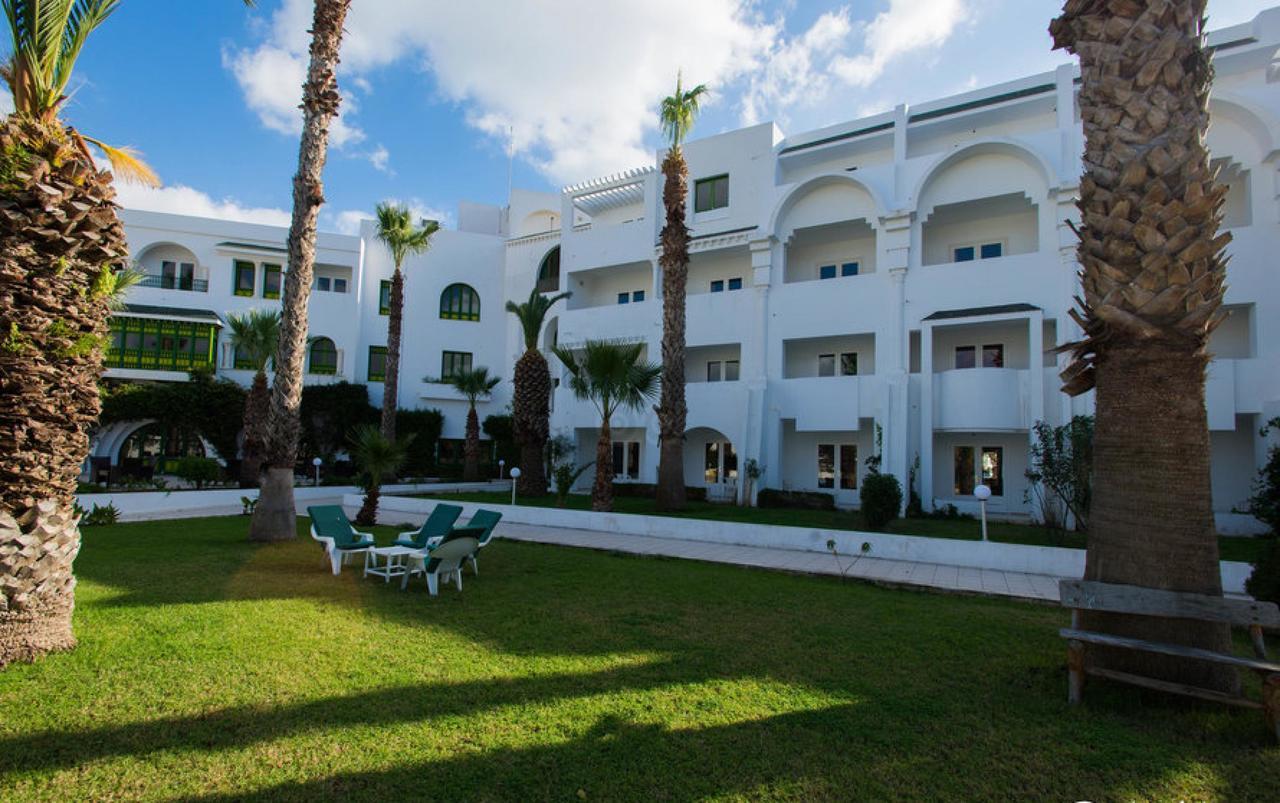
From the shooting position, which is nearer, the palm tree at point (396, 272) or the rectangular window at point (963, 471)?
the rectangular window at point (963, 471)

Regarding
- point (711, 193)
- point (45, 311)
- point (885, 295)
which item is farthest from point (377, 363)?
point (45, 311)

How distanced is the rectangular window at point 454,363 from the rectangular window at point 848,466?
20112 mm

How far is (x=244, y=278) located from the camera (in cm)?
3123

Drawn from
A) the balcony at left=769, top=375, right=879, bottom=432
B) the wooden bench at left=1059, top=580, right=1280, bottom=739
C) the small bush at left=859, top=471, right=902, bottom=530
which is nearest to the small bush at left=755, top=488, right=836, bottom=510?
the balcony at left=769, top=375, right=879, bottom=432

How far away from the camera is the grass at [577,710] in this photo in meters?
3.35

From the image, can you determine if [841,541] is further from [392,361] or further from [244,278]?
[244,278]

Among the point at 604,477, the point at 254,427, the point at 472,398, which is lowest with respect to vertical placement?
the point at 604,477

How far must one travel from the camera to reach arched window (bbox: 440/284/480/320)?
33.3 m

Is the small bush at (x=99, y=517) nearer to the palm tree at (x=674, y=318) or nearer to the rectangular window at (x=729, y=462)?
the palm tree at (x=674, y=318)

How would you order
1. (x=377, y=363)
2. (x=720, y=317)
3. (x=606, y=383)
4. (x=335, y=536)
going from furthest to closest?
(x=377, y=363), (x=720, y=317), (x=606, y=383), (x=335, y=536)

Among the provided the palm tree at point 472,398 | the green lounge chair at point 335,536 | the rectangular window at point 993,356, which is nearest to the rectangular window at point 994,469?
the rectangular window at point 993,356

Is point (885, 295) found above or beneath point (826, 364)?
above

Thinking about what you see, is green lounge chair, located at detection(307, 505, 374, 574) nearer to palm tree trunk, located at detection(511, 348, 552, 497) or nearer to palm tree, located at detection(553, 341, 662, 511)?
palm tree, located at detection(553, 341, 662, 511)

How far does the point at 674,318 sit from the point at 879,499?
7.11m
